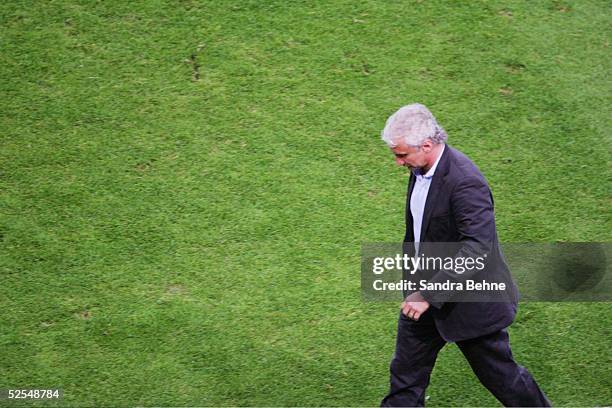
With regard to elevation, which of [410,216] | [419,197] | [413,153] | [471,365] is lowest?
[471,365]

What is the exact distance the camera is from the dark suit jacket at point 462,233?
4.11 metres

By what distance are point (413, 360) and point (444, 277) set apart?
63cm

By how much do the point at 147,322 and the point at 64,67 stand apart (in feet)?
8.23

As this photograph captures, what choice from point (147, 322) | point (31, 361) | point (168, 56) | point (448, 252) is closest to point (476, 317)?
point (448, 252)

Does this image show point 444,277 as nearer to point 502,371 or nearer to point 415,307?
point 415,307

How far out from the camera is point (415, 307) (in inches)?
170

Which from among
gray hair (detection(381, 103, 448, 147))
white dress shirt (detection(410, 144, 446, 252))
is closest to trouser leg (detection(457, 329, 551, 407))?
white dress shirt (detection(410, 144, 446, 252))

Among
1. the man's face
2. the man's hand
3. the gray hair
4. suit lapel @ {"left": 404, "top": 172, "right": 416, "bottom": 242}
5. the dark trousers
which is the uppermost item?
the gray hair

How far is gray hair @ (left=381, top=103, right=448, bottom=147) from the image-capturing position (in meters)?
4.20

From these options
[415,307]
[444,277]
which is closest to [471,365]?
[415,307]

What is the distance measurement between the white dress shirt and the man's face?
7cm

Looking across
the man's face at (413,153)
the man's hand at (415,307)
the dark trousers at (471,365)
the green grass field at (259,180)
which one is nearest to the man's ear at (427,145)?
the man's face at (413,153)

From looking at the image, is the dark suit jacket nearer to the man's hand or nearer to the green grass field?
the man's hand

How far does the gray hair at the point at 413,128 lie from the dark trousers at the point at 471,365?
968 mm
